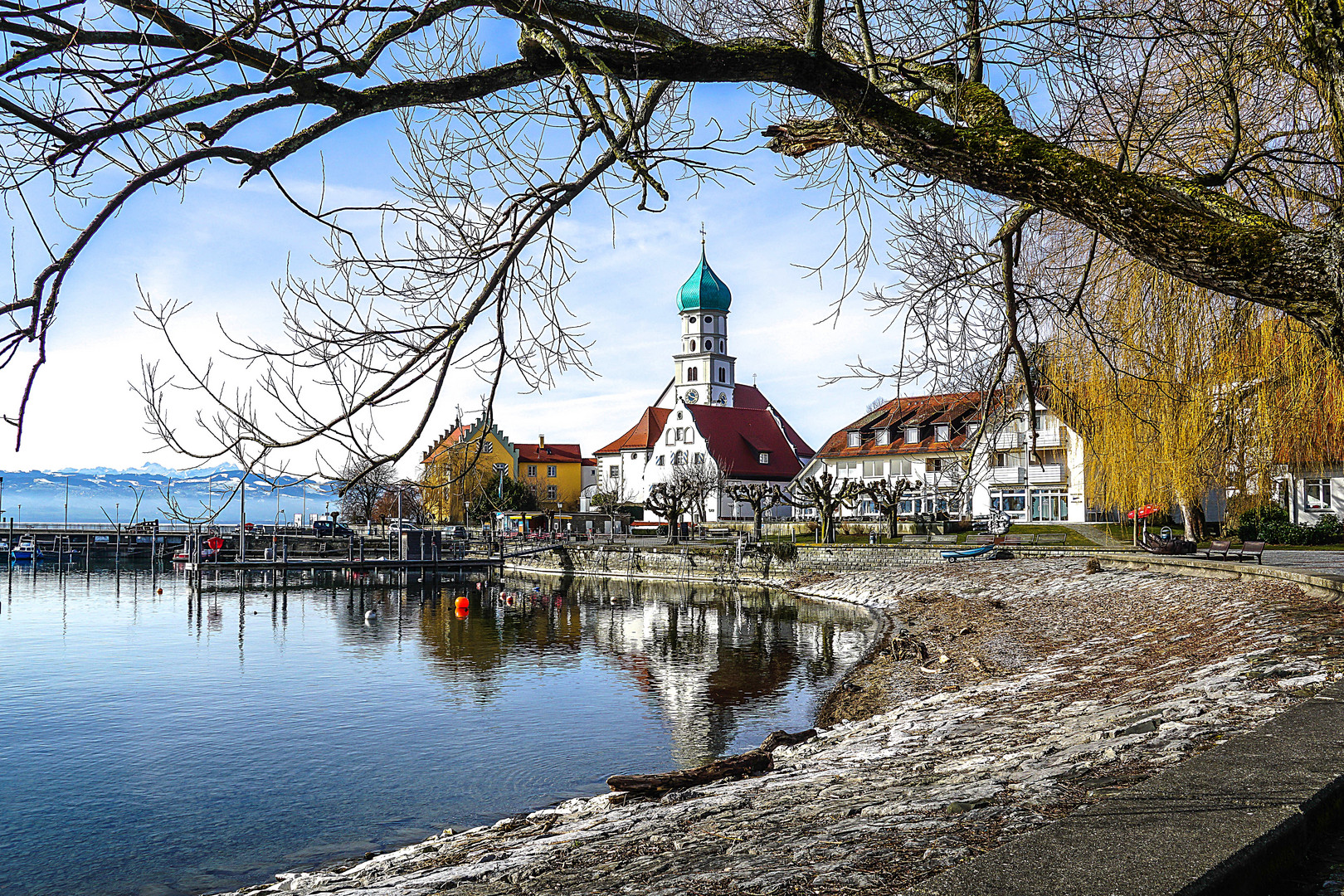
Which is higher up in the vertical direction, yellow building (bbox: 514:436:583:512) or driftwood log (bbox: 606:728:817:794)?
yellow building (bbox: 514:436:583:512)

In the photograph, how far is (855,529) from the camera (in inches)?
2173

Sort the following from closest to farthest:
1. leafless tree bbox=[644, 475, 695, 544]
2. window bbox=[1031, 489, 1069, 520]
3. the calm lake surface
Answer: the calm lake surface → window bbox=[1031, 489, 1069, 520] → leafless tree bbox=[644, 475, 695, 544]

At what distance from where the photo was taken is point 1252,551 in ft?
77.3

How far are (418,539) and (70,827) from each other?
152ft

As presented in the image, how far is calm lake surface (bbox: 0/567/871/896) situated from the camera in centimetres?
1072

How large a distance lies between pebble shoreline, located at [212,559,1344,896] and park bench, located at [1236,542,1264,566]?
7.67 meters

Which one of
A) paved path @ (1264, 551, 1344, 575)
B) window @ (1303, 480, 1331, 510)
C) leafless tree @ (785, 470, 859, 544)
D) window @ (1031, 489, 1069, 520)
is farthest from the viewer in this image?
window @ (1031, 489, 1069, 520)

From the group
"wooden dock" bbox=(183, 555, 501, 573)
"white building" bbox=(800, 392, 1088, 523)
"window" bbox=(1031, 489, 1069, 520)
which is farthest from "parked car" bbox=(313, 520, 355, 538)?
"window" bbox=(1031, 489, 1069, 520)

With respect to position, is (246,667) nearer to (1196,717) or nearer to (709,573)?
(1196,717)

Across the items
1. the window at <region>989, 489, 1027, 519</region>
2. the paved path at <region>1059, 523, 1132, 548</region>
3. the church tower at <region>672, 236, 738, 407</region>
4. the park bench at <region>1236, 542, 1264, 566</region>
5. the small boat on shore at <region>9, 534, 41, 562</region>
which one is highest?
the church tower at <region>672, 236, 738, 407</region>

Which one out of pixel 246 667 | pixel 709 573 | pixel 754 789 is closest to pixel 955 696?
pixel 754 789

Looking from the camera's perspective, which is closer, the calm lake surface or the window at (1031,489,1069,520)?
the calm lake surface

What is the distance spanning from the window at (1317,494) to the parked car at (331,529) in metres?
72.0

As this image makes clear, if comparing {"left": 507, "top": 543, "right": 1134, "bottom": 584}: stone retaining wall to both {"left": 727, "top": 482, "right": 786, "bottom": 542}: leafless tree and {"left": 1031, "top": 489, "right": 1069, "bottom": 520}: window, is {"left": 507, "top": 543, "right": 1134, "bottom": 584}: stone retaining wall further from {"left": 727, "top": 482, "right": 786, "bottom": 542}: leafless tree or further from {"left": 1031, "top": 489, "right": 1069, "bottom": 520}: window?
{"left": 1031, "top": 489, "right": 1069, "bottom": 520}: window
